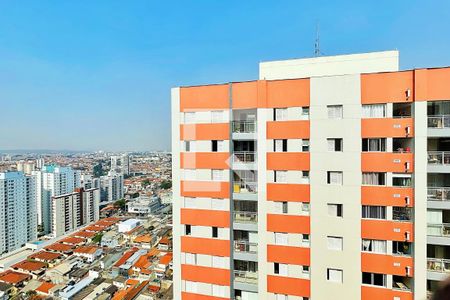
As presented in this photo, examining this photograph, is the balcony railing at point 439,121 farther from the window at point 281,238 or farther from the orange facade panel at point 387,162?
the window at point 281,238

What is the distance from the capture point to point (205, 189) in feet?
20.0

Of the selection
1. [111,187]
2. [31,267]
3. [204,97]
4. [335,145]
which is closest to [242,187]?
[335,145]

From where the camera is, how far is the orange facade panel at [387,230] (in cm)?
503

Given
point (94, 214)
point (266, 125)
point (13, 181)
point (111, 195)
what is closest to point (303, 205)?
point (266, 125)

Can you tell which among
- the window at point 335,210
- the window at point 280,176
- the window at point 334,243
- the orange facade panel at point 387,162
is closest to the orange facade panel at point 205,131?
→ the window at point 280,176

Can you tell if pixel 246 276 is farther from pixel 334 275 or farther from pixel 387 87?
pixel 387 87

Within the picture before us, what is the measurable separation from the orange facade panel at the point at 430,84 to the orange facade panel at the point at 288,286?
4678 millimetres

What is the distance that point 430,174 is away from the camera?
205 inches

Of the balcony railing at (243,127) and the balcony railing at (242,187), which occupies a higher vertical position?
the balcony railing at (243,127)

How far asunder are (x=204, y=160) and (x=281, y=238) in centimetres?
260

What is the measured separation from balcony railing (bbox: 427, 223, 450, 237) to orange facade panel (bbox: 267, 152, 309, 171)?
9.04 ft

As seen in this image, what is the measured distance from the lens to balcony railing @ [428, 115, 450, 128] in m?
4.97

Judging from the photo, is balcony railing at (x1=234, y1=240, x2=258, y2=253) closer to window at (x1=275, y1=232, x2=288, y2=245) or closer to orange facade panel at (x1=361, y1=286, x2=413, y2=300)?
window at (x1=275, y1=232, x2=288, y2=245)

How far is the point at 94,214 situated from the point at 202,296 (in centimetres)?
5219
